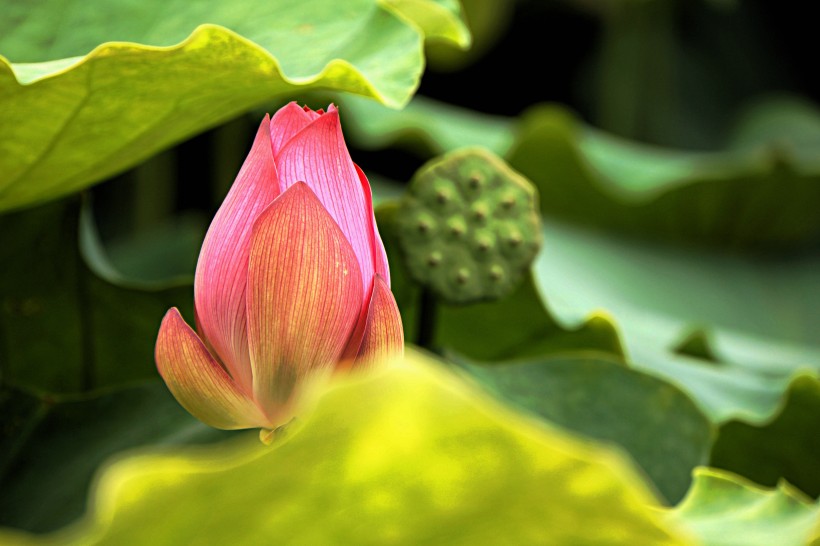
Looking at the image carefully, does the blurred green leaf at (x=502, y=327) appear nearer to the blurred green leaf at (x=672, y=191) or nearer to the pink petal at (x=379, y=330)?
the pink petal at (x=379, y=330)

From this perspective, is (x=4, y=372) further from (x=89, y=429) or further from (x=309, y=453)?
(x=309, y=453)

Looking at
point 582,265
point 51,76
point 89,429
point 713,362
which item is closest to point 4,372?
point 89,429

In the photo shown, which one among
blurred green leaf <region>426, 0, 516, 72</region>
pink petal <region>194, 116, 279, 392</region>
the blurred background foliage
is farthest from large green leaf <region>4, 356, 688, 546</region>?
blurred green leaf <region>426, 0, 516, 72</region>

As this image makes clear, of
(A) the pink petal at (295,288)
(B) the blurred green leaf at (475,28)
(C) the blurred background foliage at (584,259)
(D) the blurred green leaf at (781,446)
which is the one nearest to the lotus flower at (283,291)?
(A) the pink petal at (295,288)

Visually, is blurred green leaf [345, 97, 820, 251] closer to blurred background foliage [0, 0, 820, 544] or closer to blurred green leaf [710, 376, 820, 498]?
blurred background foliage [0, 0, 820, 544]

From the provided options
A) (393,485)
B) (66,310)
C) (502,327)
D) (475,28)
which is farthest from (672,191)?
(393,485)

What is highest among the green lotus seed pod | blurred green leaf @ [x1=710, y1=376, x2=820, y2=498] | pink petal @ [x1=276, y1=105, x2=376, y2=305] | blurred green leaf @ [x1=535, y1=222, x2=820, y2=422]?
pink petal @ [x1=276, y1=105, x2=376, y2=305]

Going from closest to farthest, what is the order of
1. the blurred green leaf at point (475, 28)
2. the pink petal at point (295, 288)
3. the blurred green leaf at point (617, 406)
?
the pink petal at point (295, 288), the blurred green leaf at point (617, 406), the blurred green leaf at point (475, 28)
